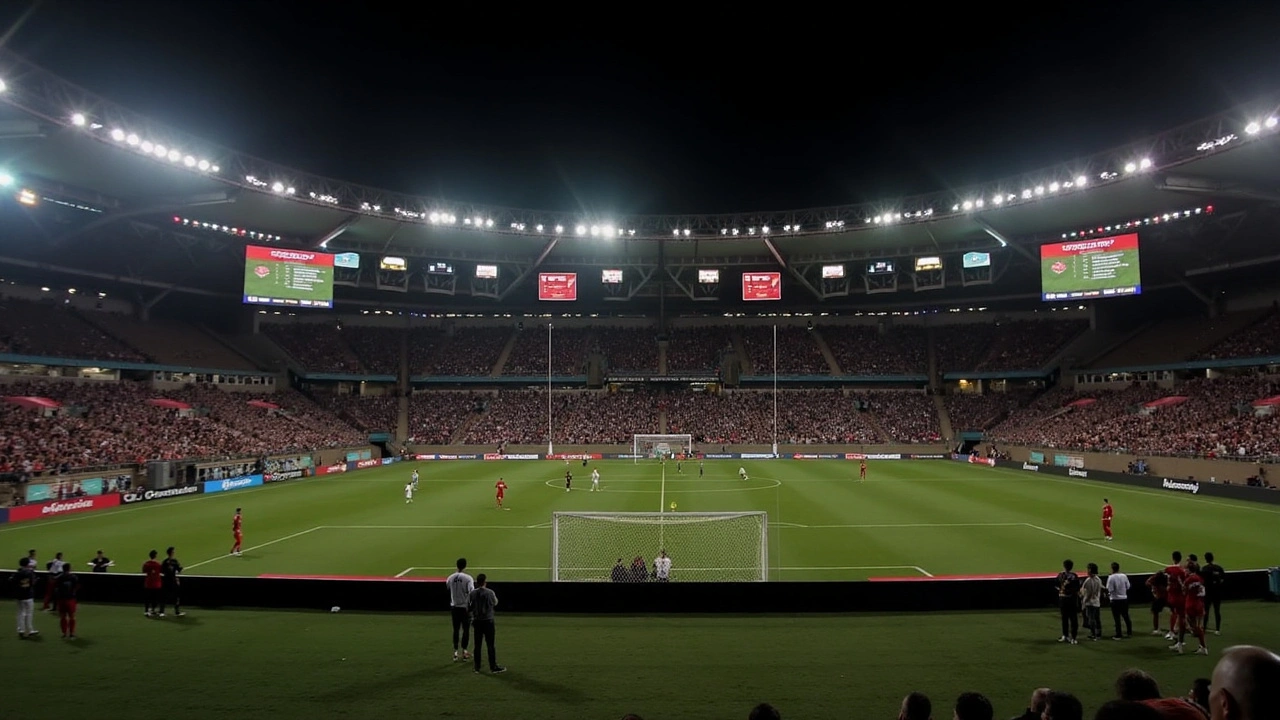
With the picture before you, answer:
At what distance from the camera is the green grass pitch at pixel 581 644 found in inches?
399

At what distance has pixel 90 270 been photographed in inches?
2010

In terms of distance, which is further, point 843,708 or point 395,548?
point 395,548

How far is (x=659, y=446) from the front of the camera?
61.9 m

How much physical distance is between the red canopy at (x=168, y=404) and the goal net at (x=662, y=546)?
3668 centimetres

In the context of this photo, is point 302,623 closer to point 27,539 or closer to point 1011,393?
point 27,539

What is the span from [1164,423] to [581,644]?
49430mm

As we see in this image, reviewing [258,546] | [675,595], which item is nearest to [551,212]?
[258,546]

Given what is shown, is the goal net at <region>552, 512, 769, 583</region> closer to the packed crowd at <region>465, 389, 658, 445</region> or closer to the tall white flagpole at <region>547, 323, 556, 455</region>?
the tall white flagpole at <region>547, 323, 556, 455</region>

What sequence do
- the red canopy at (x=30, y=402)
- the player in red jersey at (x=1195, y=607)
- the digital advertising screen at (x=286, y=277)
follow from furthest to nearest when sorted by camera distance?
1. the digital advertising screen at (x=286, y=277)
2. the red canopy at (x=30, y=402)
3. the player in red jersey at (x=1195, y=607)

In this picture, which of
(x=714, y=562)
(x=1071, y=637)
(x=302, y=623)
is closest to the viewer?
(x=1071, y=637)

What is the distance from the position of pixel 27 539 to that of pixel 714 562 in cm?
2574

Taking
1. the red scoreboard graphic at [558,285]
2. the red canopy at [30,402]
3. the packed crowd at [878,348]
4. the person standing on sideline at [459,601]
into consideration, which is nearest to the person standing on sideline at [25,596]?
the person standing on sideline at [459,601]

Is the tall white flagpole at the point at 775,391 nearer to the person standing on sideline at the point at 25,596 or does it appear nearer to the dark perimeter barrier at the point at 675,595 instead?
the dark perimeter barrier at the point at 675,595

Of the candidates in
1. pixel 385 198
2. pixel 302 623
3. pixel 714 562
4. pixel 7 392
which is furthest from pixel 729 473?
pixel 7 392
